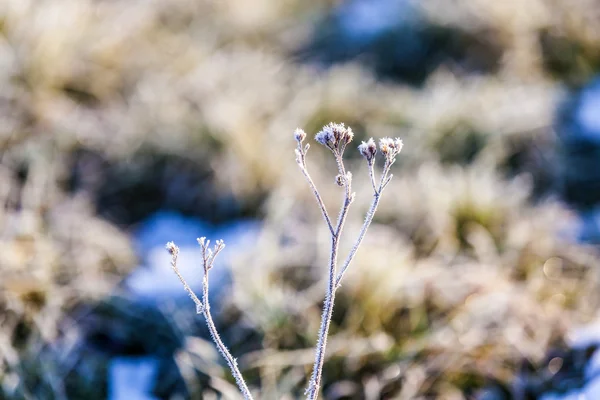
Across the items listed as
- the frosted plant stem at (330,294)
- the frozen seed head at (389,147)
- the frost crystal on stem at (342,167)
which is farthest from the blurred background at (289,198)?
the frozen seed head at (389,147)

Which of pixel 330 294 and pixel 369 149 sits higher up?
pixel 369 149

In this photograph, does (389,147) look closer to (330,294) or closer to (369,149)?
(369,149)

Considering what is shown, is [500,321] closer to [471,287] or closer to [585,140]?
[471,287]

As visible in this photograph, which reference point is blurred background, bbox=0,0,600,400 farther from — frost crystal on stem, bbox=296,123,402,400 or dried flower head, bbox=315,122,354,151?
dried flower head, bbox=315,122,354,151

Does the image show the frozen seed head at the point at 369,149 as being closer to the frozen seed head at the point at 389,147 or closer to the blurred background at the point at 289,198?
the frozen seed head at the point at 389,147

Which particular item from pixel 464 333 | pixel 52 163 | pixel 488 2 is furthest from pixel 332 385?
pixel 488 2

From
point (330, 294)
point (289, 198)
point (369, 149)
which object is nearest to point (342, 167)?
point (369, 149)

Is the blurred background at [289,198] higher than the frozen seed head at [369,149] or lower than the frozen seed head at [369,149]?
higher

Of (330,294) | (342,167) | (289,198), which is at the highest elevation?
(289,198)

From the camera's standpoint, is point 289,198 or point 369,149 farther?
point 289,198

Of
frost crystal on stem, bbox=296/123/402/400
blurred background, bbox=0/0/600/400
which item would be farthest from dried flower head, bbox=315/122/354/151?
blurred background, bbox=0/0/600/400
